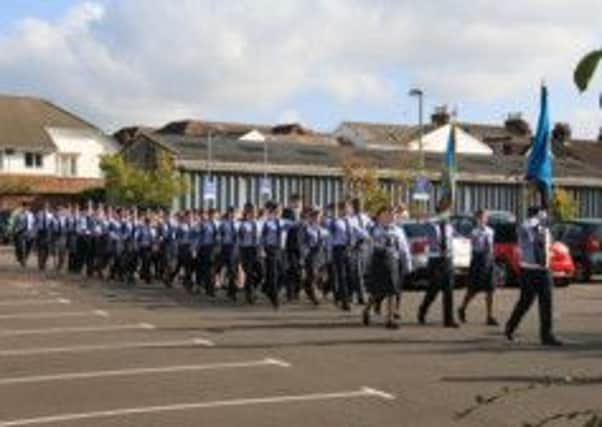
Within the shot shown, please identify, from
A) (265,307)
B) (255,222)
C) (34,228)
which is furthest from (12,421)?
(34,228)

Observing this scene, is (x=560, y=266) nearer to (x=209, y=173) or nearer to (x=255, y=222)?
(x=255, y=222)

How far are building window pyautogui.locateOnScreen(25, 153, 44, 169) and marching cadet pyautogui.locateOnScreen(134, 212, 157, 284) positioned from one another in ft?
196

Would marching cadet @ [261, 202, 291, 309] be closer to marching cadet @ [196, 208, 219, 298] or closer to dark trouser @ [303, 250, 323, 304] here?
dark trouser @ [303, 250, 323, 304]

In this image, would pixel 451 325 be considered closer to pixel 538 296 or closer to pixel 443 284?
pixel 443 284

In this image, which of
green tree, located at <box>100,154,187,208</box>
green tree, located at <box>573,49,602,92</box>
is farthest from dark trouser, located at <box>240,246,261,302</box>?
green tree, located at <box>100,154,187,208</box>

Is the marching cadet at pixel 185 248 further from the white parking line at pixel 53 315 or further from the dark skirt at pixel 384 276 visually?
the dark skirt at pixel 384 276

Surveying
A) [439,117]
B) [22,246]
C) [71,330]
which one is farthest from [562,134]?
[71,330]

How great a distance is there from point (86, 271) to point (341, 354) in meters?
23.0

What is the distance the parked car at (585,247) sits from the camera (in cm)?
3469

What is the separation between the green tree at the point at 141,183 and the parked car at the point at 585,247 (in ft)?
141

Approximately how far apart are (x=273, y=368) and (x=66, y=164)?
83.1 meters

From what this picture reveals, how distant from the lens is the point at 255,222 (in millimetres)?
26844

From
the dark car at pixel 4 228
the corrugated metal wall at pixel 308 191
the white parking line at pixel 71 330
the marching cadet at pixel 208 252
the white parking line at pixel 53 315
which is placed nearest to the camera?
the white parking line at pixel 71 330

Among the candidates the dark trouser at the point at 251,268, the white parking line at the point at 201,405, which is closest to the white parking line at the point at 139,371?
the white parking line at the point at 201,405
